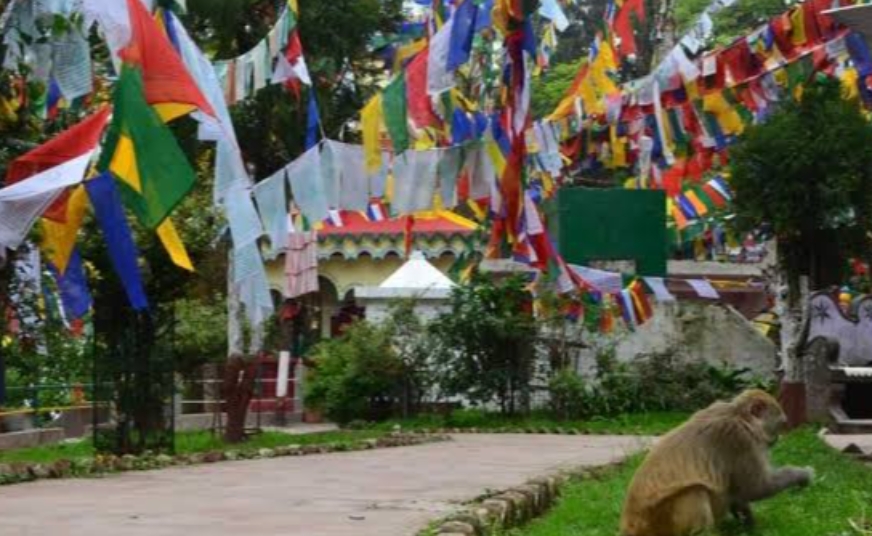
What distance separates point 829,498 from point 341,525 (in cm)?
287

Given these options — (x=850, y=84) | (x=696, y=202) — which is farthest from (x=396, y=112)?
(x=696, y=202)

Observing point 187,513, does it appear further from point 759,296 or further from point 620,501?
point 759,296

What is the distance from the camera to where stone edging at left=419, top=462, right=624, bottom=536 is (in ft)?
22.5

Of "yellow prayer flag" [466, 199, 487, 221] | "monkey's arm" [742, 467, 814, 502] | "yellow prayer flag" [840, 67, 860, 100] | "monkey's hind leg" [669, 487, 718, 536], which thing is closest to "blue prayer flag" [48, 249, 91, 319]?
"monkey's hind leg" [669, 487, 718, 536]

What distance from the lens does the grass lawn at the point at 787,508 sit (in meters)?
7.04

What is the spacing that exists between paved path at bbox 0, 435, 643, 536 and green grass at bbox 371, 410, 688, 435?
438 centimetres

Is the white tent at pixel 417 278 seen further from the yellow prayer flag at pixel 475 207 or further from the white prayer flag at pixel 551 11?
the white prayer flag at pixel 551 11

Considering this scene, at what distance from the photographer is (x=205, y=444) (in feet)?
53.4

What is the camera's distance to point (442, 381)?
20.5m

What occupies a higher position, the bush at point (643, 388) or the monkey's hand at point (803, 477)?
the bush at point (643, 388)

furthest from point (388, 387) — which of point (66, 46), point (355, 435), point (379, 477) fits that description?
point (66, 46)

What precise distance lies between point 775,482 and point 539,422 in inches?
501

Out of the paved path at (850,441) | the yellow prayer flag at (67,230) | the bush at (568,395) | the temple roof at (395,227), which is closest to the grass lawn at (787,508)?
the paved path at (850,441)

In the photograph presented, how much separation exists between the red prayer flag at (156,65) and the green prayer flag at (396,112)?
13.6 ft
